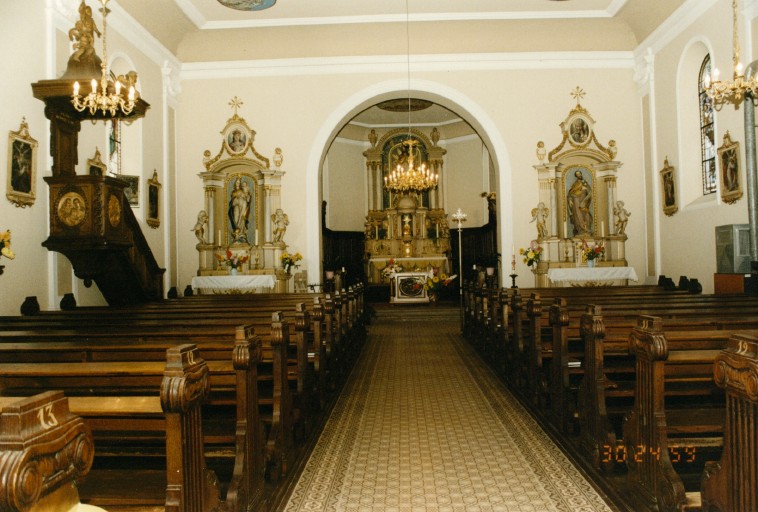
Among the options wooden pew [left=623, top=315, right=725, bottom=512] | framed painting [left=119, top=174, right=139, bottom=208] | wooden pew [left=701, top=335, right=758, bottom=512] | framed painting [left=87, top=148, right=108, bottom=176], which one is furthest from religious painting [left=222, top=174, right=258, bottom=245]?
wooden pew [left=701, top=335, right=758, bottom=512]

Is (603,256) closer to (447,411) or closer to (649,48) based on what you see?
(649,48)

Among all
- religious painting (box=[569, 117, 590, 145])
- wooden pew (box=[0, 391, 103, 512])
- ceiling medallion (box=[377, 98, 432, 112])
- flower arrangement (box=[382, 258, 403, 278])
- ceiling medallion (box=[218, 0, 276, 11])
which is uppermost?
ceiling medallion (box=[377, 98, 432, 112])

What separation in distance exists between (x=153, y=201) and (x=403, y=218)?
9.08 metres

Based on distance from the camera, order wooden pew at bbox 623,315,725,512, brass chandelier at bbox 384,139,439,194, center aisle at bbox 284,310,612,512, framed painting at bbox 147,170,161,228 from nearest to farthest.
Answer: wooden pew at bbox 623,315,725,512, center aisle at bbox 284,310,612,512, framed painting at bbox 147,170,161,228, brass chandelier at bbox 384,139,439,194

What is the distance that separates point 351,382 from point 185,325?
249 centimetres

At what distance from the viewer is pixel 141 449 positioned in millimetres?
3182

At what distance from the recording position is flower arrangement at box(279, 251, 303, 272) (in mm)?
12023

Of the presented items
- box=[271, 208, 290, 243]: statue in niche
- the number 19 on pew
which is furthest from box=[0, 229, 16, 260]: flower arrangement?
box=[271, 208, 290, 243]: statue in niche

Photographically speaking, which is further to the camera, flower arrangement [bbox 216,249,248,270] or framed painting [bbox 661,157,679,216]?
flower arrangement [bbox 216,249,248,270]

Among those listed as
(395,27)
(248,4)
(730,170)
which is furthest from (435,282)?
(248,4)

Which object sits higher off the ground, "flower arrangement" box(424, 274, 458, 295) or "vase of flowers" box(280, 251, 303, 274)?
"vase of flowers" box(280, 251, 303, 274)

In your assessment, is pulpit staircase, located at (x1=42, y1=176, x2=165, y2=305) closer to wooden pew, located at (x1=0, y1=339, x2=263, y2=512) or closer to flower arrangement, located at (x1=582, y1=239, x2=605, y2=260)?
wooden pew, located at (x1=0, y1=339, x2=263, y2=512)

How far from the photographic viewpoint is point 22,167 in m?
7.41

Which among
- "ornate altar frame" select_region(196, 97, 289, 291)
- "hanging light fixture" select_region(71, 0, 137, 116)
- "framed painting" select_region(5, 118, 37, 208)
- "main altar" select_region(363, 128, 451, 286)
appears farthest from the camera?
"main altar" select_region(363, 128, 451, 286)
